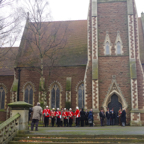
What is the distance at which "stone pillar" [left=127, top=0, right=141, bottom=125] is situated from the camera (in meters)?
20.2

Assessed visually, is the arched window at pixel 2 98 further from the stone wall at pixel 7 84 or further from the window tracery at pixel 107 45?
the window tracery at pixel 107 45

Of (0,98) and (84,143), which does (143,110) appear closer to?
(84,143)

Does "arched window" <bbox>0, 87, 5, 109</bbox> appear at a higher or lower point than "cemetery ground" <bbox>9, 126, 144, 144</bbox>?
higher

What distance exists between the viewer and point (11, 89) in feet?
86.4

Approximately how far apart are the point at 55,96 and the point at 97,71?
6406mm

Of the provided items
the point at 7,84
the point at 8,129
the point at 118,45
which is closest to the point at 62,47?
the point at 118,45

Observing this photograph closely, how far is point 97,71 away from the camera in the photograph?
848 inches

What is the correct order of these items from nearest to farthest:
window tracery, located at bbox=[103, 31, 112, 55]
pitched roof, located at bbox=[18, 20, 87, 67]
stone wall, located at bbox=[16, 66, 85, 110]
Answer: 1. window tracery, located at bbox=[103, 31, 112, 55]
2. stone wall, located at bbox=[16, 66, 85, 110]
3. pitched roof, located at bbox=[18, 20, 87, 67]

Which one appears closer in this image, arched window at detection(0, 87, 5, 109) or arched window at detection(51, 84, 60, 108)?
arched window at detection(51, 84, 60, 108)

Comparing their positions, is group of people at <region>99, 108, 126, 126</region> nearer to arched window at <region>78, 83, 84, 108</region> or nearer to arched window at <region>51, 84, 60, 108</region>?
arched window at <region>78, 83, 84, 108</region>

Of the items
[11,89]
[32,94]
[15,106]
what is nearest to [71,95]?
[32,94]

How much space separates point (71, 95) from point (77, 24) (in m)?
10.2

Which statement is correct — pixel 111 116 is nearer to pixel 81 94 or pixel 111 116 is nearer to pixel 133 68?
pixel 133 68

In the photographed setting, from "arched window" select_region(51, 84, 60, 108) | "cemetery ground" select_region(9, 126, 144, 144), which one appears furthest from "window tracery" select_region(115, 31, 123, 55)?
"cemetery ground" select_region(9, 126, 144, 144)
